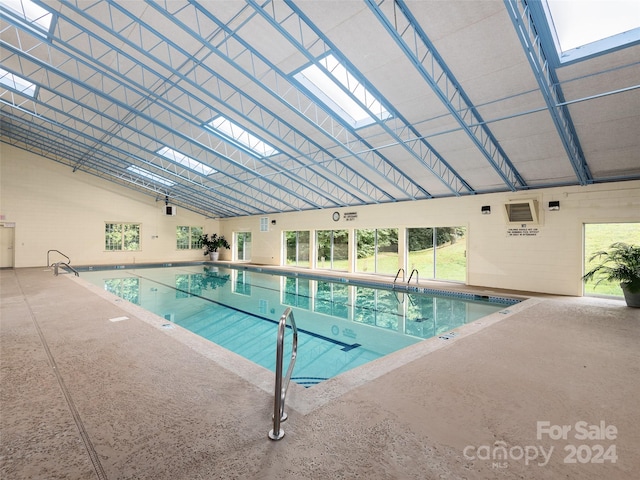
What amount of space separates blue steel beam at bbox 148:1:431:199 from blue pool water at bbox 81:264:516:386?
343 cm

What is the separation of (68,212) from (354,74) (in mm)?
13841

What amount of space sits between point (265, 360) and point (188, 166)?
926 cm

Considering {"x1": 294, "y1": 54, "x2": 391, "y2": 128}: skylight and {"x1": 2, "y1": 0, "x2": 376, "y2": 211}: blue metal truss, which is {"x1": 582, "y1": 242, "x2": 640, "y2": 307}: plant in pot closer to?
{"x1": 294, "y1": 54, "x2": 391, "y2": 128}: skylight

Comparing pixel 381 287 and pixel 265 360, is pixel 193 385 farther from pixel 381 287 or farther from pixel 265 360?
pixel 381 287

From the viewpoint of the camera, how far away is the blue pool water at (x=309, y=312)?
4.57 m

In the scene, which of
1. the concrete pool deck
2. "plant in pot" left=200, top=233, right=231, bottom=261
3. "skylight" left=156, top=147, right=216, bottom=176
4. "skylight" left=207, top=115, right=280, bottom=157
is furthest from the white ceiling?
"plant in pot" left=200, top=233, right=231, bottom=261

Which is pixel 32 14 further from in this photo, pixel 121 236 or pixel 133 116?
pixel 121 236

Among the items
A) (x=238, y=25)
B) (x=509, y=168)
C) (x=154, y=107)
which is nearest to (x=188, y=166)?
(x=154, y=107)

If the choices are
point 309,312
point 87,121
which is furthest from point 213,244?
point 309,312

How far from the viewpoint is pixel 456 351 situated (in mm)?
3459

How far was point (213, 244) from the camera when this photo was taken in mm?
17641

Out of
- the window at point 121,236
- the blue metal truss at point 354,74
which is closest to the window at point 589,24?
the blue metal truss at point 354,74

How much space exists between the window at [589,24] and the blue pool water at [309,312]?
4488 mm

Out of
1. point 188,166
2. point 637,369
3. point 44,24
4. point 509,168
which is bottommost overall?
point 637,369
